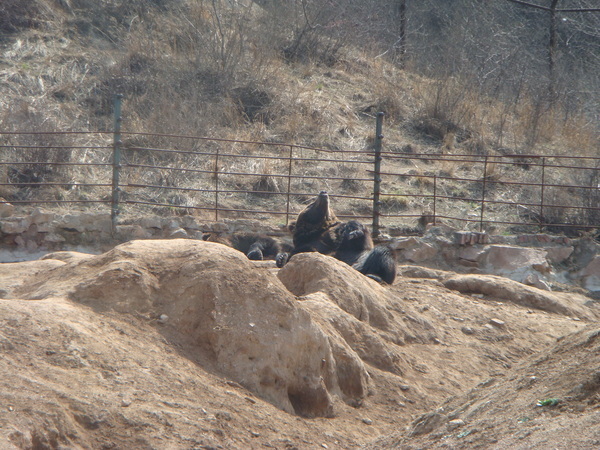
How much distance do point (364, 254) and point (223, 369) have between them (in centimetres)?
505

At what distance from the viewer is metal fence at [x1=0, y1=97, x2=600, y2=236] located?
12.0 metres

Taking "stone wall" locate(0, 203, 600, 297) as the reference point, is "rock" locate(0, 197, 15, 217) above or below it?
above

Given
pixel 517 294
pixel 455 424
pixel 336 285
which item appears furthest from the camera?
pixel 517 294

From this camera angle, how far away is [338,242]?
10219 mm

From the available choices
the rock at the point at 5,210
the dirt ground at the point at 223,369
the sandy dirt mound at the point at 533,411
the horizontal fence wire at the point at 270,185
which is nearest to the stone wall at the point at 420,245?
the rock at the point at 5,210

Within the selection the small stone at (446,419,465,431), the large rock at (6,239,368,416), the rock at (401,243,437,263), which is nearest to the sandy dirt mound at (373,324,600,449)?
the small stone at (446,419,465,431)

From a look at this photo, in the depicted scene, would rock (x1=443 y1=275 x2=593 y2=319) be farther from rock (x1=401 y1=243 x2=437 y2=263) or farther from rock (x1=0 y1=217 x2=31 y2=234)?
rock (x1=0 y1=217 x2=31 y2=234)

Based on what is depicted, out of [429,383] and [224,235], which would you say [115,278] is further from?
[224,235]

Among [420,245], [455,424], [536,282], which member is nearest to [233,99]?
[420,245]

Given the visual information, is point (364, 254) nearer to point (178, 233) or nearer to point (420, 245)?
point (420, 245)

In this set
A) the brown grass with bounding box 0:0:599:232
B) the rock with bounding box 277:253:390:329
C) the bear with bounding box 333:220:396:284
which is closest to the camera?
the rock with bounding box 277:253:390:329

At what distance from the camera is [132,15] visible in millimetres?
17984

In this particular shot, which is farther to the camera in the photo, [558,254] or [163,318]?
[558,254]

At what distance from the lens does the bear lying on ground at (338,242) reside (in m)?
8.74
